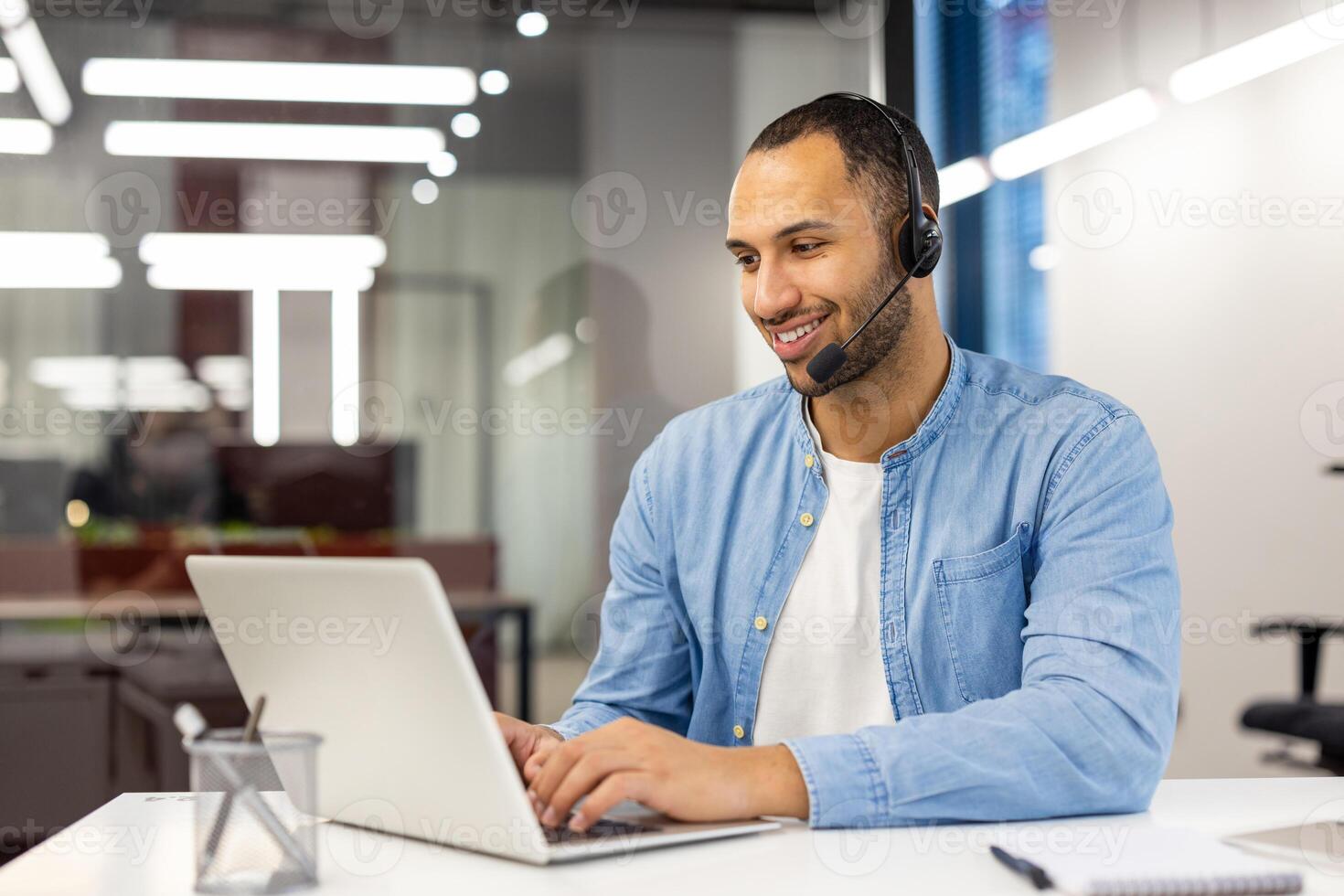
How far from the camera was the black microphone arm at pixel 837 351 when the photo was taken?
144 cm

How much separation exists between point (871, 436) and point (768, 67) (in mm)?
2044

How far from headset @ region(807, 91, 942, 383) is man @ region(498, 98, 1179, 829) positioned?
0.06ft

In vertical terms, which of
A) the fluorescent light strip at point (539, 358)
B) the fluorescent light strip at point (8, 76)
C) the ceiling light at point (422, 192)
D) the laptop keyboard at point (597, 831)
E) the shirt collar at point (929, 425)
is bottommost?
the laptop keyboard at point (597, 831)

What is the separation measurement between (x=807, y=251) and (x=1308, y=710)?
6.97ft

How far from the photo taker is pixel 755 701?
1473 millimetres

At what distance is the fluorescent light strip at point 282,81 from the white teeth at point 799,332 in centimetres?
192

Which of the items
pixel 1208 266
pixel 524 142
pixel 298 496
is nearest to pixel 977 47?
pixel 1208 266

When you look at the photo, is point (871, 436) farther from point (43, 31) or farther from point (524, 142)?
point (43, 31)
